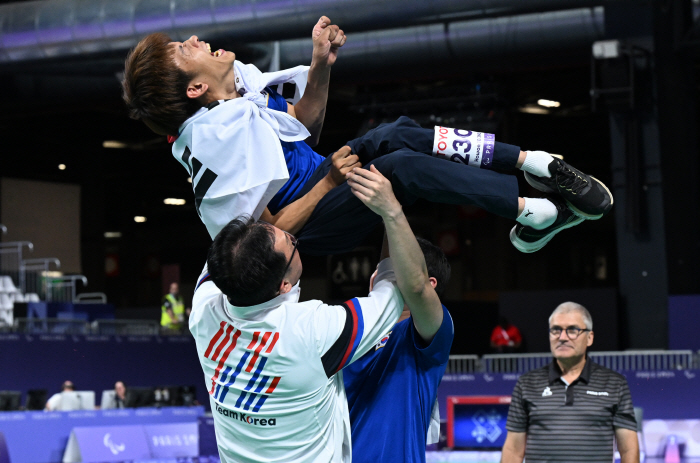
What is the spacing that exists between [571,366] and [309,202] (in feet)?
9.07

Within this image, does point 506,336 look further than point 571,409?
Yes

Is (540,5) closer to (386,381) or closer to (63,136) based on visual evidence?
(386,381)

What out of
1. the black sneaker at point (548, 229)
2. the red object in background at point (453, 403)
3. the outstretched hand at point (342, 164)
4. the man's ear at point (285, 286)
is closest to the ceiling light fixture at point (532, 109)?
the red object in background at point (453, 403)

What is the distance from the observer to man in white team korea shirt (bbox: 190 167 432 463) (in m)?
2.49

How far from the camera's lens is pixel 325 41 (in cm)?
325

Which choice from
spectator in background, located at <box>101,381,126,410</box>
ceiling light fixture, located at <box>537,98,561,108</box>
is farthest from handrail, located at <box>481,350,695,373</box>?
ceiling light fixture, located at <box>537,98,561,108</box>

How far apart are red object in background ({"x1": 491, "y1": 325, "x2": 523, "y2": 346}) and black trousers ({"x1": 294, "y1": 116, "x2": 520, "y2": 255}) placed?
14678 millimetres

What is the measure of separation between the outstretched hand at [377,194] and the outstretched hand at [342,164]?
0.78 ft

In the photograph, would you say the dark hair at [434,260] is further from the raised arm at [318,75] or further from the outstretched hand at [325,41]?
the outstretched hand at [325,41]

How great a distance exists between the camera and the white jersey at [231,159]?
109 inches

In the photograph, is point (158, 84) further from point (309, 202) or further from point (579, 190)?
point (579, 190)

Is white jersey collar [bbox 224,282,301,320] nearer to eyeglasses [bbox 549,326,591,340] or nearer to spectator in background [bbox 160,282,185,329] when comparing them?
eyeglasses [bbox 549,326,591,340]

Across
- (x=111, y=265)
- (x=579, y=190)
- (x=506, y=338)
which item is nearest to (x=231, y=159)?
(x=579, y=190)

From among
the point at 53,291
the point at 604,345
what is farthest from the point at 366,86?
the point at 53,291
